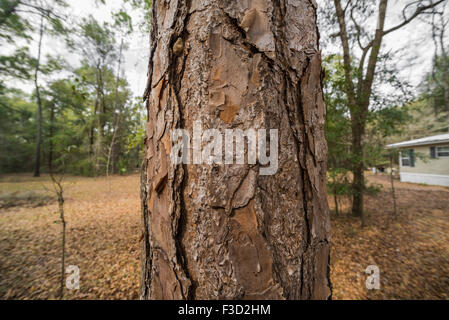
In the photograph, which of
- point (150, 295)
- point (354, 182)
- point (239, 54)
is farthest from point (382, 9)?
point (150, 295)

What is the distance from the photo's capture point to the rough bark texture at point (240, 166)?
562 mm

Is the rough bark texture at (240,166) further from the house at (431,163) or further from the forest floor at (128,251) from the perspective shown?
the house at (431,163)

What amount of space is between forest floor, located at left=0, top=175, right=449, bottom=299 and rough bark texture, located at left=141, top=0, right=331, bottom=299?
3274mm

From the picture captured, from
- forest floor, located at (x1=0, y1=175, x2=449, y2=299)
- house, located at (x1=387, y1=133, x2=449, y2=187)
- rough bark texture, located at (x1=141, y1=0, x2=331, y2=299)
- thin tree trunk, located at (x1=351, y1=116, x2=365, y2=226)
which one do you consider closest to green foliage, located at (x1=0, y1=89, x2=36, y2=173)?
forest floor, located at (x1=0, y1=175, x2=449, y2=299)

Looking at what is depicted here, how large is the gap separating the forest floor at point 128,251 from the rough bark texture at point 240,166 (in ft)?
10.7

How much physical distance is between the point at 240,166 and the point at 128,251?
15.8 ft

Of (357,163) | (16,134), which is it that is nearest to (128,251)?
(357,163)

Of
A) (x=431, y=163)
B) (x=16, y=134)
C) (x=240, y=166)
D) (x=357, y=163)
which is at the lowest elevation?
(x=240, y=166)

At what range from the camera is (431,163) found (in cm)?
1152

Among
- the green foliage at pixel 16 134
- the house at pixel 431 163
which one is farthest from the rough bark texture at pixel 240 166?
the house at pixel 431 163

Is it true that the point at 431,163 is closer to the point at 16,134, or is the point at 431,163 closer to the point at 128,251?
the point at 128,251

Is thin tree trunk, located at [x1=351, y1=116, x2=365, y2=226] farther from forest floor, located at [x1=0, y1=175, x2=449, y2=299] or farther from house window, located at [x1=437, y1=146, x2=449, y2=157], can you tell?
house window, located at [x1=437, y1=146, x2=449, y2=157]

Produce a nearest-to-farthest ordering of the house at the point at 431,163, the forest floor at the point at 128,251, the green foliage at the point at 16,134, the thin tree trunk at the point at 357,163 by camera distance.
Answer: the forest floor at the point at 128,251, the thin tree trunk at the point at 357,163, the green foliage at the point at 16,134, the house at the point at 431,163
